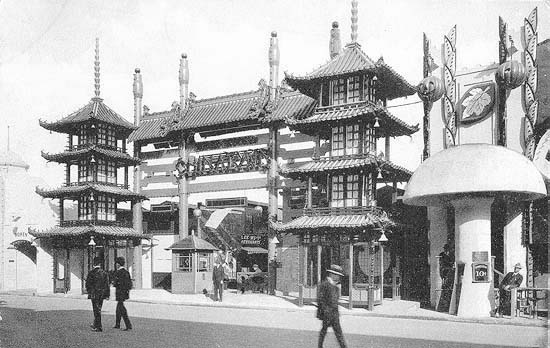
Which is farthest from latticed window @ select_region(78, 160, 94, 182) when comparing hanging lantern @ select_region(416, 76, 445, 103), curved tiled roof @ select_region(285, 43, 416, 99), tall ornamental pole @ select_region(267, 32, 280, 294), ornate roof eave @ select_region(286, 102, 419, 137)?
hanging lantern @ select_region(416, 76, 445, 103)

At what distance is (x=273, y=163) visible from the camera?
33000mm

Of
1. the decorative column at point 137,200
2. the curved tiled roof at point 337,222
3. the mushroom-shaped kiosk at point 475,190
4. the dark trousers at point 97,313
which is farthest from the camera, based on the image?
the decorative column at point 137,200

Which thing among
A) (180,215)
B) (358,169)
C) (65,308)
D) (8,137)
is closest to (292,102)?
(358,169)

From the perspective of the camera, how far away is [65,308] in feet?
77.8

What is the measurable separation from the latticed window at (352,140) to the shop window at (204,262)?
1024 centimetres

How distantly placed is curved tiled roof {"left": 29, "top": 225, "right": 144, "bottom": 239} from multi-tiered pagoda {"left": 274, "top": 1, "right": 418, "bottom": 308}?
1199cm

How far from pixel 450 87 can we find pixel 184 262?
16.6 m

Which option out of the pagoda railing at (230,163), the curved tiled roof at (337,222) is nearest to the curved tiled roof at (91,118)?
the pagoda railing at (230,163)

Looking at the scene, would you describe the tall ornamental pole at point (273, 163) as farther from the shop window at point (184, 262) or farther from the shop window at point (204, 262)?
the shop window at point (184, 262)

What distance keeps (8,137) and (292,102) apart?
89.0 ft

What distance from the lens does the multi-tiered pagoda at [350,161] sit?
1013 inches

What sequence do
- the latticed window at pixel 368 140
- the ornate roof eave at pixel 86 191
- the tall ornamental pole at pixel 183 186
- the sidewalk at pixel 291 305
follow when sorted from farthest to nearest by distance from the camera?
the tall ornamental pole at pixel 183 186
the ornate roof eave at pixel 86 191
the latticed window at pixel 368 140
the sidewalk at pixel 291 305

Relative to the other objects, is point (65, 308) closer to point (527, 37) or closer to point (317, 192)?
point (317, 192)

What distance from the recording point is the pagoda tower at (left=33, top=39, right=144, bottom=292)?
34969 millimetres
